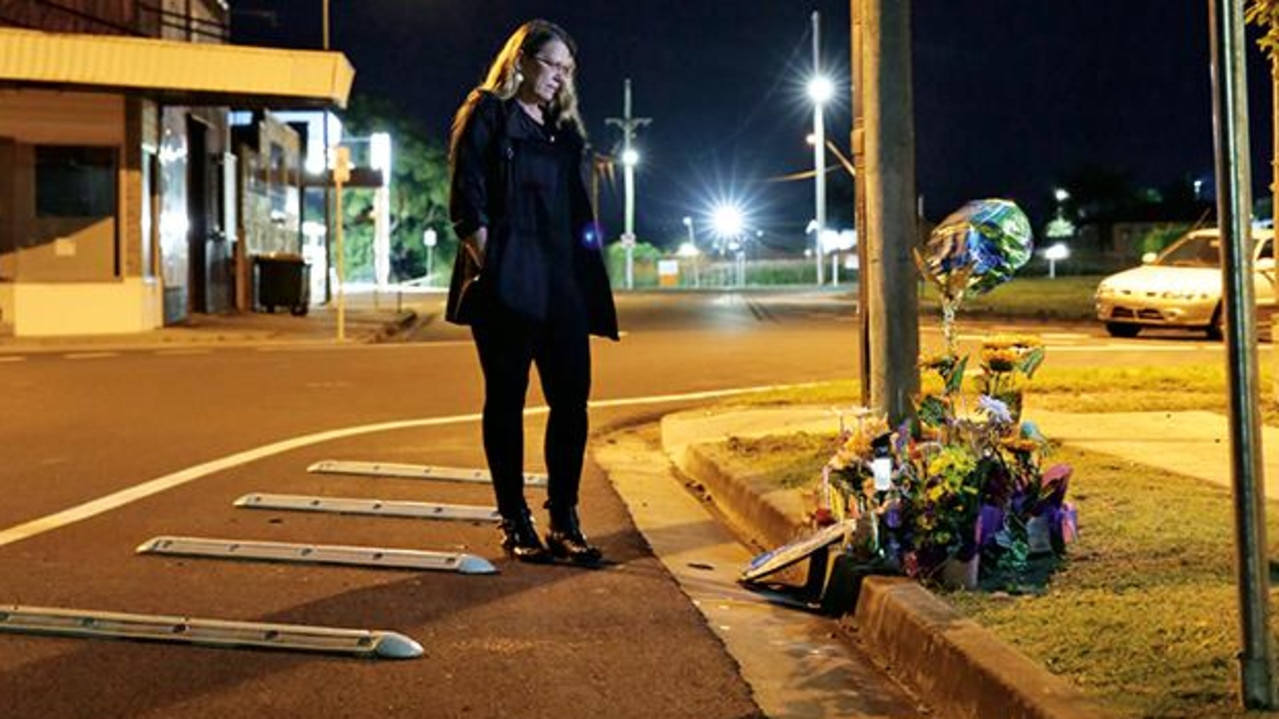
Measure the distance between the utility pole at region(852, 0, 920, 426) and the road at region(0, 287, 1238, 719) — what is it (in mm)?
1430

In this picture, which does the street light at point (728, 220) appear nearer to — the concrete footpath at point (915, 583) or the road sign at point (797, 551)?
the concrete footpath at point (915, 583)

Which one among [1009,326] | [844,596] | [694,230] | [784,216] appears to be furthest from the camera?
[784,216]

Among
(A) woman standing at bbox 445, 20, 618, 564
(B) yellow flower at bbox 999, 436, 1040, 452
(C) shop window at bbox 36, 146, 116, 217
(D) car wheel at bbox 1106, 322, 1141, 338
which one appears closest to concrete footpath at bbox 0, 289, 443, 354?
(C) shop window at bbox 36, 146, 116, 217

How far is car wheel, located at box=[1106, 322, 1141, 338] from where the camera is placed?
2247 cm

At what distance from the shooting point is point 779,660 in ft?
17.5

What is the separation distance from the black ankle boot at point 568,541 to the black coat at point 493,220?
866 mm

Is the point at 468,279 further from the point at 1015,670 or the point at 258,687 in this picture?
the point at 1015,670

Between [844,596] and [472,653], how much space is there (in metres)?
1.56

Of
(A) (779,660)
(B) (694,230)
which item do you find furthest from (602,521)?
(B) (694,230)

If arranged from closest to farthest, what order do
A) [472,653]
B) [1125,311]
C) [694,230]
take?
[472,653], [1125,311], [694,230]

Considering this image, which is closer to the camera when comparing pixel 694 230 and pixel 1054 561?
pixel 1054 561

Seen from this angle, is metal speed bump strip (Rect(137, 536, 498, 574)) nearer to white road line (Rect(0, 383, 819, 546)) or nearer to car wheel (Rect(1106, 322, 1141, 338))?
white road line (Rect(0, 383, 819, 546))

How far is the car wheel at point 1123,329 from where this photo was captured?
22.5 m

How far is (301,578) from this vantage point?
20.3 ft
